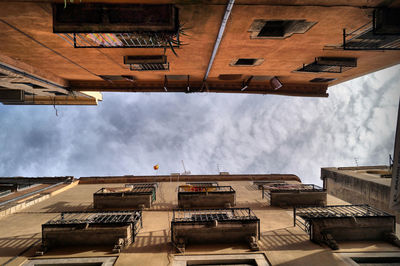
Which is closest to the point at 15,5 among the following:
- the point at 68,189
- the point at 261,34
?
the point at 261,34

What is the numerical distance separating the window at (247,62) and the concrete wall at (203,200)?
8708 millimetres

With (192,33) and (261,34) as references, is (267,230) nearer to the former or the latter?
(261,34)

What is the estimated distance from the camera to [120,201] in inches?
512

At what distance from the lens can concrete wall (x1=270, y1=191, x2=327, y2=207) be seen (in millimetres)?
13438

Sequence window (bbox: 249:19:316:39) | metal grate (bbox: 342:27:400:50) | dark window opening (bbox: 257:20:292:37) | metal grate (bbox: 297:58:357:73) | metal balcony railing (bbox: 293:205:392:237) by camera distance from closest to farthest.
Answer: window (bbox: 249:19:316:39) < metal grate (bbox: 342:27:400:50) < dark window opening (bbox: 257:20:292:37) < metal balcony railing (bbox: 293:205:392:237) < metal grate (bbox: 297:58:357:73)

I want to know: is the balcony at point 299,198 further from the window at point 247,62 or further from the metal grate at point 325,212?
the window at point 247,62

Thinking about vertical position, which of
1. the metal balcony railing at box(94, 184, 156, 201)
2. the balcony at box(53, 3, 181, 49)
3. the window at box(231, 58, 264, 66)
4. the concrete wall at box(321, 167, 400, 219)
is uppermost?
the window at box(231, 58, 264, 66)

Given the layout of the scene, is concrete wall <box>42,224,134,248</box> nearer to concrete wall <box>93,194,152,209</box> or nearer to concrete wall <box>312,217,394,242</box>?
concrete wall <box>93,194,152,209</box>

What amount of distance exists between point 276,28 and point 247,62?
3.22m

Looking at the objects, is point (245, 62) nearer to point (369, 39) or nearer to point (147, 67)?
point (369, 39)

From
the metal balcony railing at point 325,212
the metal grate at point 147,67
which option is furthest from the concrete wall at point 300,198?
the metal grate at point 147,67

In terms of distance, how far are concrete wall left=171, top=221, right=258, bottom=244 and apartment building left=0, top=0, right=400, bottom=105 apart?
776 centimetres

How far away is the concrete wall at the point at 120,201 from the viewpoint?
13.0m

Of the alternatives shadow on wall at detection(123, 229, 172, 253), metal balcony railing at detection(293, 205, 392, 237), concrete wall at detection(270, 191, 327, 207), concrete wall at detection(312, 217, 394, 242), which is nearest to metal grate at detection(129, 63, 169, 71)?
shadow on wall at detection(123, 229, 172, 253)
